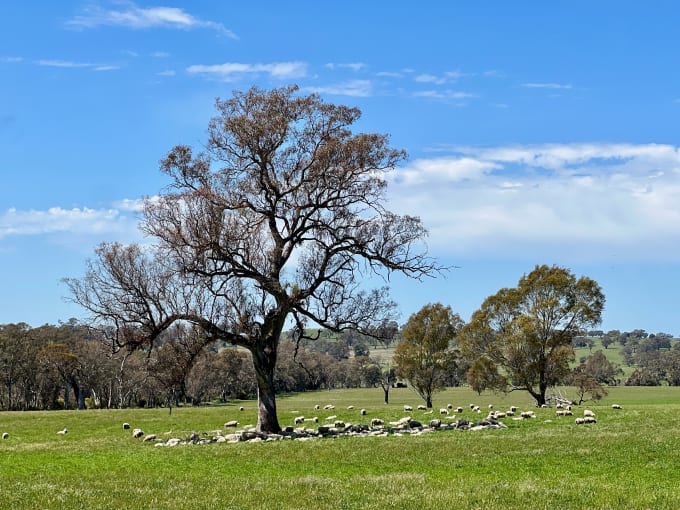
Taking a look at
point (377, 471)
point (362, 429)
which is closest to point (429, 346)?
point (362, 429)

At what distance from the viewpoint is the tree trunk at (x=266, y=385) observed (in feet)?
118

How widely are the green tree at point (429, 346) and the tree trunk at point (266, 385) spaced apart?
1507 inches

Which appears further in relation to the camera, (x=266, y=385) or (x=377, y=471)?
(x=266, y=385)

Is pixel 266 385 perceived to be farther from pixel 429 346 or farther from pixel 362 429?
pixel 429 346

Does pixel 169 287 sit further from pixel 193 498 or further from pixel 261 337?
pixel 193 498

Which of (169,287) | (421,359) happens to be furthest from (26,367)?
(169,287)

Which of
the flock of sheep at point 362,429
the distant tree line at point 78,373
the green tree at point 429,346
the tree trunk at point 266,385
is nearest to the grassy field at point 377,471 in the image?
the flock of sheep at point 362,429

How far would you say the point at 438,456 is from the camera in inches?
947

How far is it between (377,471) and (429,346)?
52615 mm

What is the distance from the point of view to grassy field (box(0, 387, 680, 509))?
627 inches

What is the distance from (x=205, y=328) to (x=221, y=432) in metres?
6.38

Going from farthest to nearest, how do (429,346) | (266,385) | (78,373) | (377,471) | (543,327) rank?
1. (78,373)
2. (429,346)
3. (543,327)
4. (266,385)
5. (377,471)

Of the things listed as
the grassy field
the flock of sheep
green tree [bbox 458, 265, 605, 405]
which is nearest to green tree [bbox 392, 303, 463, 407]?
green tree [bbox 458, 265, 605, 405]

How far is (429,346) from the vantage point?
240 feet
